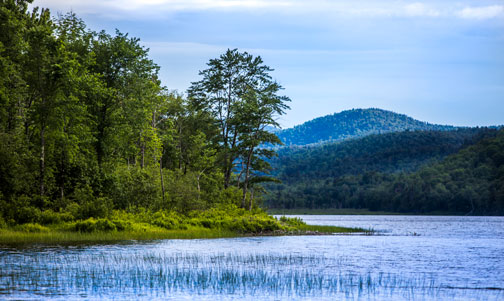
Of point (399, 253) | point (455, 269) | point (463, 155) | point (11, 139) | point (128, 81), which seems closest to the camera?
point (455, 269)

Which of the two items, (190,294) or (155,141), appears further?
(155,141)

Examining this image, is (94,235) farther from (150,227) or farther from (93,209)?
(150,227)

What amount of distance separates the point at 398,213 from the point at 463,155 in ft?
99.8

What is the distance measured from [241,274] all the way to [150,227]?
2487cm

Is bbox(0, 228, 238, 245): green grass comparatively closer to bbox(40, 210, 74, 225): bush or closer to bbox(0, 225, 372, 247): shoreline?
bbox(0, 225, 372, 247): shoreline

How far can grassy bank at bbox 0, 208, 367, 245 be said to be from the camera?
4234cm

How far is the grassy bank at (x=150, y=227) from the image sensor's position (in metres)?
42.3

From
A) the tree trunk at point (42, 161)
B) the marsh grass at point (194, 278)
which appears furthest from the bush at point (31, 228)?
the marsh grass at point (194, 278)

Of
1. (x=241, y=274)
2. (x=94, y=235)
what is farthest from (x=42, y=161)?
(x=241, y=274)

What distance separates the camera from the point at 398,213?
197m

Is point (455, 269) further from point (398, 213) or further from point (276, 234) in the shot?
point (398, 213)

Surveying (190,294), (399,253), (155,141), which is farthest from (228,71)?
(190,294)

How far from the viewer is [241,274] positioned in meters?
26.8

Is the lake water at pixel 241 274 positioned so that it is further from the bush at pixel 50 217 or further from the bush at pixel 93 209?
the bush at pixel 93 209
